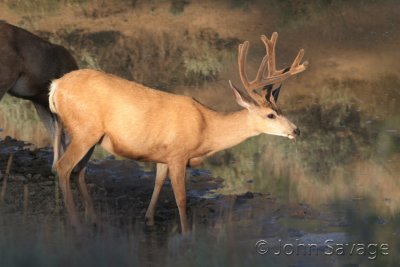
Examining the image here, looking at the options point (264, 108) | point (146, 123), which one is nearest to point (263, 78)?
point (264, 108)

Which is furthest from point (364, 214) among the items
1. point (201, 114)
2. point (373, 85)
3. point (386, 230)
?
point (373, 85)

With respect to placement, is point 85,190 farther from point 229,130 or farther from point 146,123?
point 229,130

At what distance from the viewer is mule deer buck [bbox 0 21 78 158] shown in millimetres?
12305

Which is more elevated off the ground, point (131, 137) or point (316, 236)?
point (131, 137)

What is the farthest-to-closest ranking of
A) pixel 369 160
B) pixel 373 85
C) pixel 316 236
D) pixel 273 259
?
pixel 373 85
pixel 369 160
pixel 316 236
pixel 273 259

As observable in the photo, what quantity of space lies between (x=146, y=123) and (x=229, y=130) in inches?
31.4

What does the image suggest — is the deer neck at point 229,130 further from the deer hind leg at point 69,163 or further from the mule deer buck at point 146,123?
the deer hind leg at point 69,163

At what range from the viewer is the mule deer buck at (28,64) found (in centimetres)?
1230

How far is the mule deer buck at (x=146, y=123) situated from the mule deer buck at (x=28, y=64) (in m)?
1.73

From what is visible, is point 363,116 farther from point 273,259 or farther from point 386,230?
point 273,259

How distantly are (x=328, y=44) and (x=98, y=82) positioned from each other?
10591 mm

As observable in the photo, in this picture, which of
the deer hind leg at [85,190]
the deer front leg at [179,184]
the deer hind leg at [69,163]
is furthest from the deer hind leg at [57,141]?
the deer front leg at [179,184]

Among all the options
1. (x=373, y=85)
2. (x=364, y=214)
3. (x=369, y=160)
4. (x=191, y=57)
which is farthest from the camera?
(x=191, y=57)

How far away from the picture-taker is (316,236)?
33.9 ft
